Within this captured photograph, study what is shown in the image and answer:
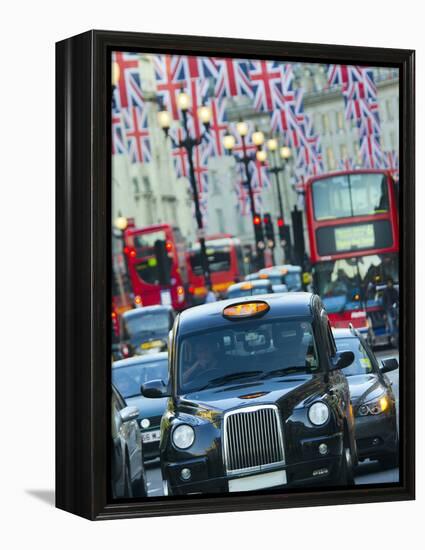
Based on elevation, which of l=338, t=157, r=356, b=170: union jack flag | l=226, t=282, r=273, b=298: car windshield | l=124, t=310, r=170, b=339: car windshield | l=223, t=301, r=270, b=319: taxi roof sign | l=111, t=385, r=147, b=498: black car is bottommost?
l=111, t=385, r=147, b=498: black car

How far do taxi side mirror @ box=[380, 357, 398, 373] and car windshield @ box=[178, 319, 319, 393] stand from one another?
0.71 meters

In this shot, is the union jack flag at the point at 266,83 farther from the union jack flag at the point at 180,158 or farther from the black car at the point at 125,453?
the black car at the point at 125,453

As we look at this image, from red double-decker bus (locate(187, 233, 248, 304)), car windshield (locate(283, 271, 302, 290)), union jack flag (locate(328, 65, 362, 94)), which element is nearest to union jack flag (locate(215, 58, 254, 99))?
union jack flag (locate(328, 65, 362, 94))

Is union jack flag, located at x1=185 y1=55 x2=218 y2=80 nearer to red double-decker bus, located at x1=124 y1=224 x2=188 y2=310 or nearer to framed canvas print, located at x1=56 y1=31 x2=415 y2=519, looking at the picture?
framed canvas print, located at x1=56 y1=31 x2=415 y2=519

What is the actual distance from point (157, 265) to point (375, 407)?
7.35ft

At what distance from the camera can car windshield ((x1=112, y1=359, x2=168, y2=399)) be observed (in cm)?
1227

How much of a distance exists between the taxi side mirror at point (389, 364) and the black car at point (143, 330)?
1.94 meters

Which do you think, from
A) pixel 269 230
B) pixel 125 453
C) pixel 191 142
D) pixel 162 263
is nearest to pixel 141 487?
pixel 125 453

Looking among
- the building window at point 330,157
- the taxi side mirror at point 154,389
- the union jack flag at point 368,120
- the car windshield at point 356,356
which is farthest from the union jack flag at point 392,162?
the taxi side mirror at point 154,389

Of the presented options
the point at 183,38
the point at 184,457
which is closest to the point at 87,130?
the point at 183,38

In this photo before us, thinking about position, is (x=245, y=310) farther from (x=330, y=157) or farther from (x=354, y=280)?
(x=330, y=157)

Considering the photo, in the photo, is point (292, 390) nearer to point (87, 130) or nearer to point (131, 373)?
point (131, 373)

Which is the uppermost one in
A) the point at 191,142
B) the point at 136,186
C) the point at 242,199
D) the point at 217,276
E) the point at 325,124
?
the point at 325,124

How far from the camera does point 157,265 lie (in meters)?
12.3
